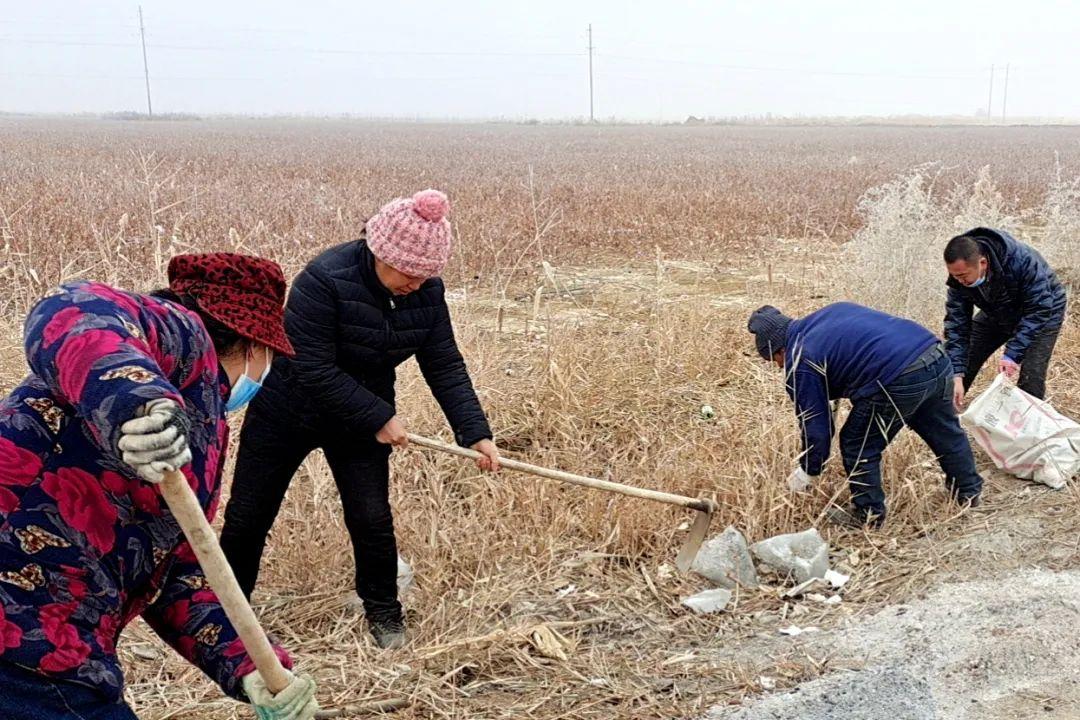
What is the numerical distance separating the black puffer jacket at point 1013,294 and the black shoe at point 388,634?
2.93 meters

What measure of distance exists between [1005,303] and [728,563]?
205 cm

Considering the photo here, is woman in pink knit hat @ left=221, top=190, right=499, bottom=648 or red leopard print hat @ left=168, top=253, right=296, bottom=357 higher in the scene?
Answer: red leopard print hat @ left=168, top=253, right=296, bottom=357

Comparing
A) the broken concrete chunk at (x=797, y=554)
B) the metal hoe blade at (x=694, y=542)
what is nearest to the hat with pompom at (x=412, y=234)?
the metal hoe blade at (x=694, y=542)

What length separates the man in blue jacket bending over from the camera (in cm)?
363

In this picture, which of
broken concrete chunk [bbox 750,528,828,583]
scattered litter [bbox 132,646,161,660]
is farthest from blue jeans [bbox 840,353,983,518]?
scattered litter [bbox 132,646,161,660]

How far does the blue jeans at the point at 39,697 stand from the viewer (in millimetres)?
1444

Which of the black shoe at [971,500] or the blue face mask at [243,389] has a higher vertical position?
the blue face mask at [243,389]

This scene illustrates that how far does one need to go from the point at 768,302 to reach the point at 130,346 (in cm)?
626

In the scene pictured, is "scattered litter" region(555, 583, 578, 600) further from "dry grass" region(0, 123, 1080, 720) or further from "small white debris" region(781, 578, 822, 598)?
"small white debris" region(781, 578, 822, 598)

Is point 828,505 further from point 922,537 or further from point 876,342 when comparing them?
point 876,342

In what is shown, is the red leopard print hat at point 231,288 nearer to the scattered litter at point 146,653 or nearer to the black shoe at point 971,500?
the scattered litter at point 146,653

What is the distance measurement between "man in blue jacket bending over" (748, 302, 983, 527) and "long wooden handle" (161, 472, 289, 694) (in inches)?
97.9

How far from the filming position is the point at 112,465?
56.7 inches

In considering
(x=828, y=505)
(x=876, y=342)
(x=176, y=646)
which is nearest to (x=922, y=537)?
(x=828, y=505)
